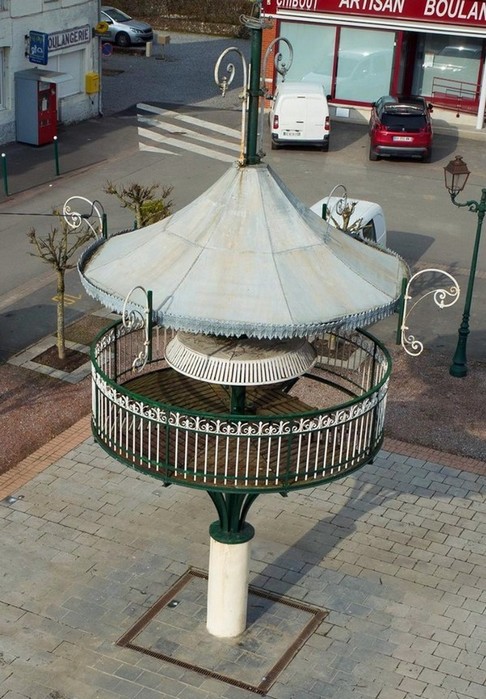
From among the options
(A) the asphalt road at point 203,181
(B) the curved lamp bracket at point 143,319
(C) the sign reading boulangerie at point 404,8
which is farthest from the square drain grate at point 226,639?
(C) the sign reading boulangerie at point 404,8

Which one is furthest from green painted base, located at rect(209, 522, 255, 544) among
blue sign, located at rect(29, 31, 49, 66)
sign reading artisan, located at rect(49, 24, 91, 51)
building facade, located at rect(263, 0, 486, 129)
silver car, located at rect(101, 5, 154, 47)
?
silver car, located at rect(101, 5, 154, 47)

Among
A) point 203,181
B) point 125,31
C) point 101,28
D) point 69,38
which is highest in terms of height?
point 101,28

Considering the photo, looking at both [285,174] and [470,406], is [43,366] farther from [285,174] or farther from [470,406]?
[285,174]

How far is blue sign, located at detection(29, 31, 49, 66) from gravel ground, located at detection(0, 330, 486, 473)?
1547cm

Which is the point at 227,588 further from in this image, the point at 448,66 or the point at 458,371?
the point at 448,66

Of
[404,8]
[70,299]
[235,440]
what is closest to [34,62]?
[404,8]

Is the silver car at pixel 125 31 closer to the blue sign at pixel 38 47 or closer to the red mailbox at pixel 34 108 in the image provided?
the blue sign at pixel 38 47

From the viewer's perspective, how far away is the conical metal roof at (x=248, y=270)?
10.3m

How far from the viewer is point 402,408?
1900cm

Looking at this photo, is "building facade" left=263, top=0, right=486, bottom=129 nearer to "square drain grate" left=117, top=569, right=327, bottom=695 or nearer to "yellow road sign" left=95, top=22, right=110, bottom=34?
"yellow road sign" left=95, top=22, right=110, bottom=34

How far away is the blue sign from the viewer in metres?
32.5

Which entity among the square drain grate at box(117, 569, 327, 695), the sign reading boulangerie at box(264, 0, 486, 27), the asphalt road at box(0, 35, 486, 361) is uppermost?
the sign reading boulangerie at box(264, 0, 486, 27)

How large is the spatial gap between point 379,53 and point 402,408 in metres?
21.4

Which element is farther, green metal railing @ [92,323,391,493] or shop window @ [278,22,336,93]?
shop window @ [278,22,336,93]
